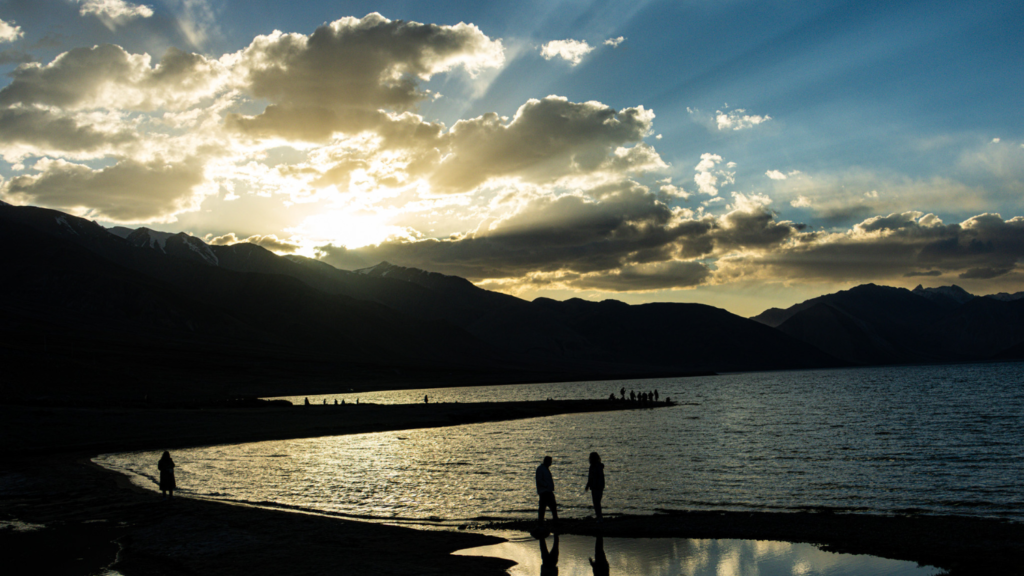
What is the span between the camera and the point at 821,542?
1964cm

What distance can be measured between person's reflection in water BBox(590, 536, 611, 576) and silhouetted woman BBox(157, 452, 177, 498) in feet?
60.0

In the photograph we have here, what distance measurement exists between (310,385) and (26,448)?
131 m

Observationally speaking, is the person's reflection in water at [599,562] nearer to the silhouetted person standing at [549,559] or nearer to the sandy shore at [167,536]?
the silhouetted person standing at [549,559]

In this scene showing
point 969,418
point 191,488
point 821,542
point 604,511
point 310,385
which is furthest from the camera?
point 310,385

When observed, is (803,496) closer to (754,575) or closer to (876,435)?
(754,575)

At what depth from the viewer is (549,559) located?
18.0 m

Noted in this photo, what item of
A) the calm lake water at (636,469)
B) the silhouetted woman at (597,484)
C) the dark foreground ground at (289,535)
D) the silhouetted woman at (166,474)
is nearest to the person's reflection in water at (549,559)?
the dark foreground ground at (289,535)

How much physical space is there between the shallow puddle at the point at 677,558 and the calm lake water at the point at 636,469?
4.99 metres

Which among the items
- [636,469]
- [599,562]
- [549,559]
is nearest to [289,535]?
[549,559]

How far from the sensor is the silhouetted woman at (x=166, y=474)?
27.0 metres

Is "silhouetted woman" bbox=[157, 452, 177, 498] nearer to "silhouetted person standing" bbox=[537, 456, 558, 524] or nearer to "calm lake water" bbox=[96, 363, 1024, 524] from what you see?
"calm lake water" bbox=[96, 363, 1024, 524]

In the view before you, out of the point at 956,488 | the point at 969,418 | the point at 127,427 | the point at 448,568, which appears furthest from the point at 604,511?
the point at 969,418

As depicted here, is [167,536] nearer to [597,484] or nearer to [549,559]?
[549,559]

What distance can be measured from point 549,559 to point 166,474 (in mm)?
18036
